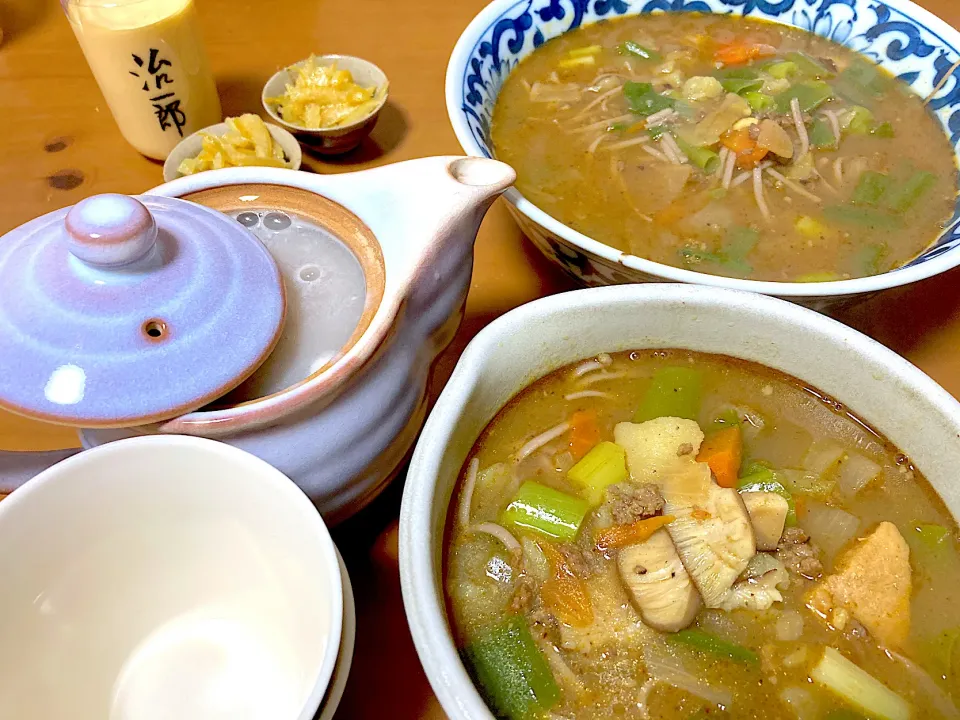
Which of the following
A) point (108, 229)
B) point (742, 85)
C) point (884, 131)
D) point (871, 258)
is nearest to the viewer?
point (108, 229)

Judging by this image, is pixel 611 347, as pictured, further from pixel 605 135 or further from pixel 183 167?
pixel 183 167

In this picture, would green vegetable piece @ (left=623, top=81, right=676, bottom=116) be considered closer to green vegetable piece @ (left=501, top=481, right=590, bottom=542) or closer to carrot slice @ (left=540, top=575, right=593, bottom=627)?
green vegetable piece @ (left=501, top=481, right=590, bottom=542)

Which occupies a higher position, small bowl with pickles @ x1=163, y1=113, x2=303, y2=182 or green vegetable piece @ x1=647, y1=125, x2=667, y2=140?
green vegetable piece @ x1=647, y1=125, x2=667, y2=140

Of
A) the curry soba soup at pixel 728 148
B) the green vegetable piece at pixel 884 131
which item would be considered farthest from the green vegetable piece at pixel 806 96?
the green vegetable piece at pixel 884 131

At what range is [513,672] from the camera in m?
0.82

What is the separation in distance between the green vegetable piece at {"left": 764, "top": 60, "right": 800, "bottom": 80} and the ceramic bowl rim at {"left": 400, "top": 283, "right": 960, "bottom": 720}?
1.03 metres

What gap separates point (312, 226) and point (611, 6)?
117 cm

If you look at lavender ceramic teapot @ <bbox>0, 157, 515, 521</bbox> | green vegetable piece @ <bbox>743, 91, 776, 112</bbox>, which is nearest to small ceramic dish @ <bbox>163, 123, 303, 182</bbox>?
lavender ceramic teapot @ <bbox>0, 157, 515, 521</bbox>

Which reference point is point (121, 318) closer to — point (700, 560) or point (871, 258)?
point (700, 560)

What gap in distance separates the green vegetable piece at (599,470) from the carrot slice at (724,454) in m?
0.11

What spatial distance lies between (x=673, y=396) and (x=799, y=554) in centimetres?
27

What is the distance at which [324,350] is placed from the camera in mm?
974

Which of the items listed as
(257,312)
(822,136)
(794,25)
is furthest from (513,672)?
(794,25)

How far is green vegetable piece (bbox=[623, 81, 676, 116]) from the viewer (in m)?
1.68
